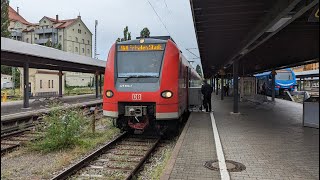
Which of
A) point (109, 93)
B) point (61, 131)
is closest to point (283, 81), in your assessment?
point (109, 93)

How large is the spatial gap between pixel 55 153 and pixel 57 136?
1.96 feet

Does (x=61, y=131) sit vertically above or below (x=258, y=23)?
below

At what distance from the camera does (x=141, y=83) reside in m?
8.90

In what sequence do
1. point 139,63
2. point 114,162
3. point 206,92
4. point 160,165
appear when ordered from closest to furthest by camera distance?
point 160,165, point 114,162, point 139,63, point 206,92

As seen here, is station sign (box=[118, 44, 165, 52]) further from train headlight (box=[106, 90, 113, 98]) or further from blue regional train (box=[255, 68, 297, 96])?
blue regional train (box=[255, 68, 297, 96])

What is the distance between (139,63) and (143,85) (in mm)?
794

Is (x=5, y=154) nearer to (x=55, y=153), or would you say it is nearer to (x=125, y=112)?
(x=55, y=153)

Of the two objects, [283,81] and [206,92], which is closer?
[206,92]

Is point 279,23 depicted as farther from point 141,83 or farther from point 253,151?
point 141,83

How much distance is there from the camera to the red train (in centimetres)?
871

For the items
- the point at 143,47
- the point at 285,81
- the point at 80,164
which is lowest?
the point at 80,164

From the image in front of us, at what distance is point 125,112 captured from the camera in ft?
29.4

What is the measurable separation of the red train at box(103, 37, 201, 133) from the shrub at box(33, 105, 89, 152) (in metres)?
0.96

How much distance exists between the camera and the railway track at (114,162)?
5.96 m
